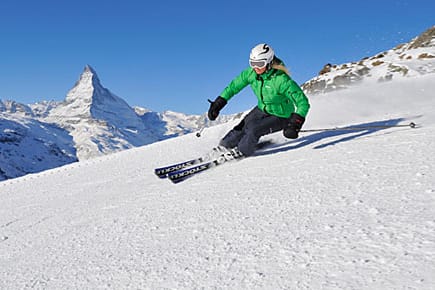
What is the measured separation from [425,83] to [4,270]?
14.2 m

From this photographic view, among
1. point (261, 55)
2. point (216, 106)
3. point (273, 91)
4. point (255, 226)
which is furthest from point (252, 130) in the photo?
point (255, 226)

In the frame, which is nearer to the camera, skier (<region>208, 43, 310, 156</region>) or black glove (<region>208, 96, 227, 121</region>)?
skier (<region>208, 43, 310, 156</region>)

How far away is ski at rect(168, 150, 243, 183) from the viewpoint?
5589mm

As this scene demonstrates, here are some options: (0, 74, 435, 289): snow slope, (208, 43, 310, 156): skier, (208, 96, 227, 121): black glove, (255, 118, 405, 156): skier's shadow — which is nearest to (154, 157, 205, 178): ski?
(0, 74, 435, 289): snow slope

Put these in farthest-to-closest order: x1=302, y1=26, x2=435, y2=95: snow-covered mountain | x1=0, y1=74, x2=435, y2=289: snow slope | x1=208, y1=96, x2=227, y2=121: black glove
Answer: x1=302, y1=26, x2=435, y2=95: snow-covered mountain, x1=208, y1=96, x2=227, y2=121: black glove, x1=0, y1=74, x2=435, y2=289: snow slope

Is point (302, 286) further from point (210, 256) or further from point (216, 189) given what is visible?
point (216, 189)

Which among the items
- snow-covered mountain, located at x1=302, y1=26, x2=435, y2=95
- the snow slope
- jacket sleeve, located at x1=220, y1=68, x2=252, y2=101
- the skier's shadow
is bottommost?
the snow slope

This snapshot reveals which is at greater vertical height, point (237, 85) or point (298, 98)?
point (237, 85)

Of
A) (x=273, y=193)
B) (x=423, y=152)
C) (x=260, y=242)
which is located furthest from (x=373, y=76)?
(x=260, y=242)

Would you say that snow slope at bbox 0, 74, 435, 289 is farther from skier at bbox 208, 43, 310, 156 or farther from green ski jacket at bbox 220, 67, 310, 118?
green ski jacket at bbox 220, 67, 310, 118

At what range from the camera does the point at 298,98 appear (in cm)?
597

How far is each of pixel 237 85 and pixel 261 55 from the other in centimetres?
107

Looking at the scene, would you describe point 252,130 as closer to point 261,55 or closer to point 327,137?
point 261,55

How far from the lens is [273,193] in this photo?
3932mm
